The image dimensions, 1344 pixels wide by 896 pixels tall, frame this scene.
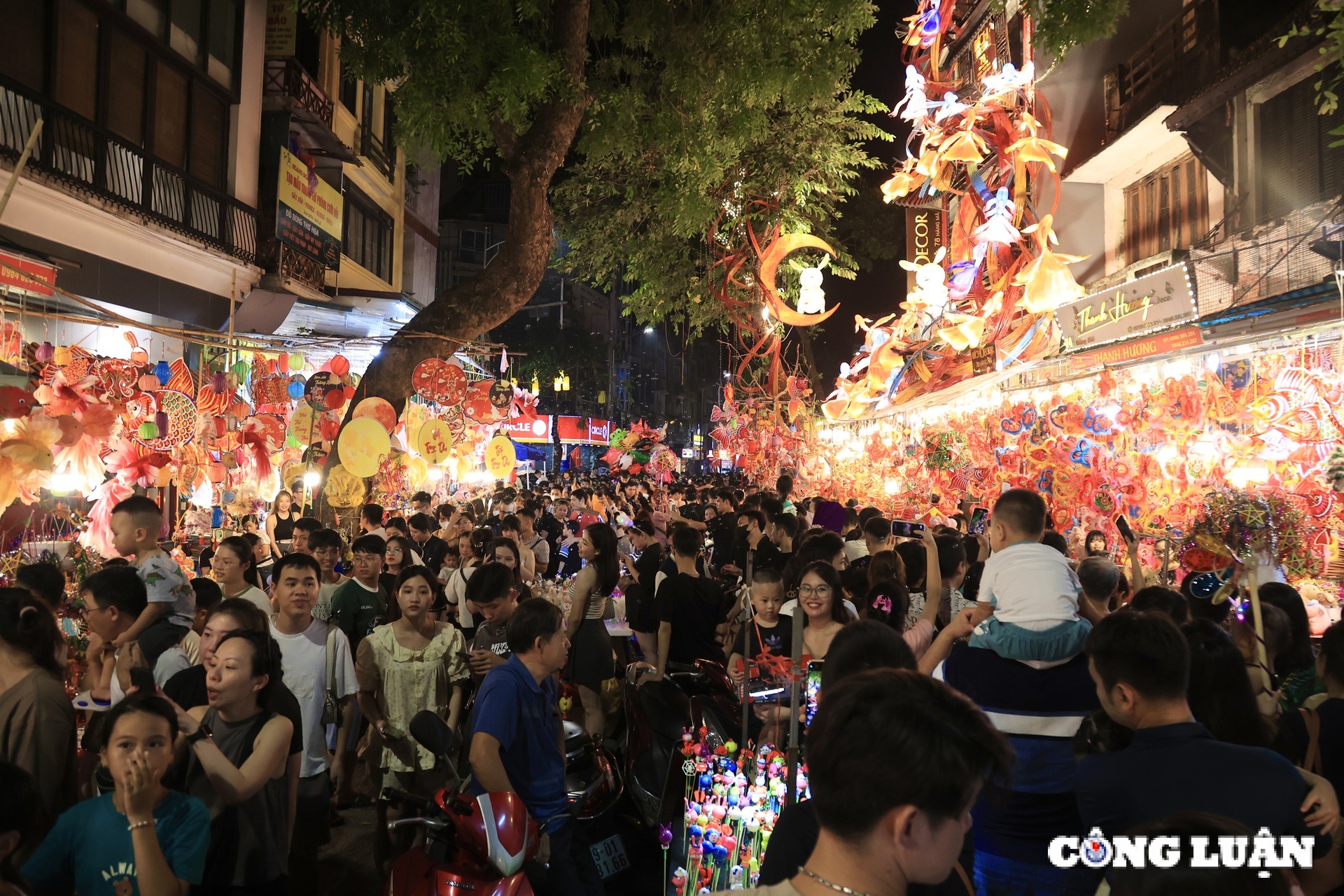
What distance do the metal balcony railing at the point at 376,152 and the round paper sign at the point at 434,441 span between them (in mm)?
10408

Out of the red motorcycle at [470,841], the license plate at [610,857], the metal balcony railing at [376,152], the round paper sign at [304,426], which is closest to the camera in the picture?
the red motorcycle at [470,841]

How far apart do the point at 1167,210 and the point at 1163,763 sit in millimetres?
12972

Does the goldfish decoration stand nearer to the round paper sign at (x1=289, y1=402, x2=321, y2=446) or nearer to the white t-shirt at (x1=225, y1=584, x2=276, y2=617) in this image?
the white t-shirt at (x1=225, y1=584, x2=276, y2=617)

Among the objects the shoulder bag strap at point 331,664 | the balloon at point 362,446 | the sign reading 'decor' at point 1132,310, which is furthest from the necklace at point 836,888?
the sign reading 'decor' at point 1132,310

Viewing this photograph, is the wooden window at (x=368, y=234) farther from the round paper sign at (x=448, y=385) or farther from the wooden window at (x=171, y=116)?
the round paper sign at (x=448, y=385)

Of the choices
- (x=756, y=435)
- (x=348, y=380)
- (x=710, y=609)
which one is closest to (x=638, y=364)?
(x=756, y=435)

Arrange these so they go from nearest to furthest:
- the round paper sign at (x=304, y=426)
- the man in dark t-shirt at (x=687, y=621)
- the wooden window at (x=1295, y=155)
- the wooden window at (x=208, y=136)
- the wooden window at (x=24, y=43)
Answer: the man in dark t-shirt at (x=687, y=621)
the wooden window at (x=24, y=43)
the wooden window at (x=1295, y=155)
the round paper sign at (x=304, y=426)
the wooden window at (x=208, y=136)

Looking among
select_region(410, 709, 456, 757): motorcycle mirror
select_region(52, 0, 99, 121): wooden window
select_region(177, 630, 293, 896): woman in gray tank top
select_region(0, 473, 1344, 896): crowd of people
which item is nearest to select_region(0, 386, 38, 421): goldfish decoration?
select_region(0, 473, 1344, 896): crowd of people

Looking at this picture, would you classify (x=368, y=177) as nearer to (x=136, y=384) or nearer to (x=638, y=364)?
(x=136, y=384)

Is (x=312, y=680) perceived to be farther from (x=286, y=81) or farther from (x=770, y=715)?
(x=286, y=81)

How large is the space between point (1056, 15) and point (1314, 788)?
5327 mm

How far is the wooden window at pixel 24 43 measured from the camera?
370 inches

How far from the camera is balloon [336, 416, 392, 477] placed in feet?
31.0

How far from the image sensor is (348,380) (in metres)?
11.9
